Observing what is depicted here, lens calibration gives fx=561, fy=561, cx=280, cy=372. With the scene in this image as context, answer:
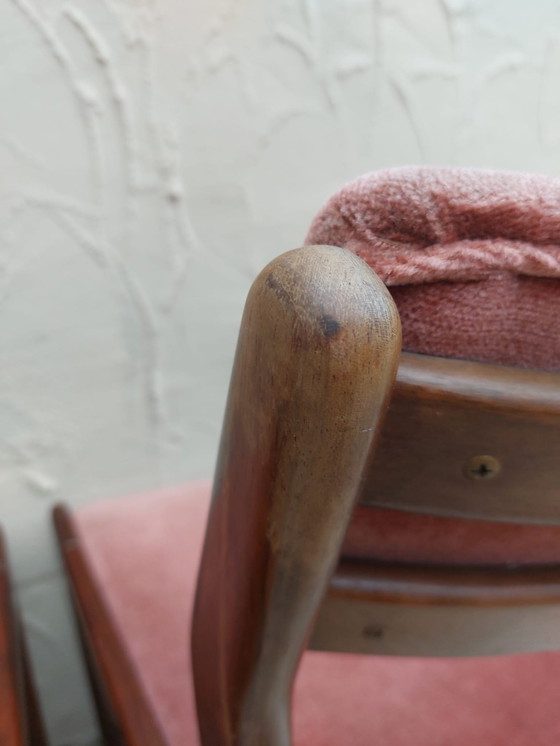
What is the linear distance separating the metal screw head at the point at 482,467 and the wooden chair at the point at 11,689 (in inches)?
16.3

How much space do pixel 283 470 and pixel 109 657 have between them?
1.35ft

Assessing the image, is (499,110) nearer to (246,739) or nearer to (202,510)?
(202,510)

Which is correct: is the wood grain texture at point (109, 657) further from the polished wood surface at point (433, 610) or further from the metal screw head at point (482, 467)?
the metal screw head at point (482, 467)

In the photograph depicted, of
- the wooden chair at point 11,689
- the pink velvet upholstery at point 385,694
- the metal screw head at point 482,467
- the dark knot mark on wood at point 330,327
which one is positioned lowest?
the wooden chair at point 11,689

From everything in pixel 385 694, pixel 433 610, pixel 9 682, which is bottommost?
pixel 9 682

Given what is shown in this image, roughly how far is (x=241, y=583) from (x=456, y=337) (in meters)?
0.14

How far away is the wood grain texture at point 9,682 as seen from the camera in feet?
1.42

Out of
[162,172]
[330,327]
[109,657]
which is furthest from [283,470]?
[162,172]

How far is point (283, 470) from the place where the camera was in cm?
19

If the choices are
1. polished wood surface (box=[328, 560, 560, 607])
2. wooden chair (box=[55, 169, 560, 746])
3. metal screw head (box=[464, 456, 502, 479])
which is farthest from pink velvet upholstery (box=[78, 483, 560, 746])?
metal screw head (box=[464, 456, 502, 479])

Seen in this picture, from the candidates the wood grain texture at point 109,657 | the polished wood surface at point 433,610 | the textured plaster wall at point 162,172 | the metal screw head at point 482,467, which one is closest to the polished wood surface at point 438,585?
the polished wood surface at point 433,610

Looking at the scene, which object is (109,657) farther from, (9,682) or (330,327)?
(330,327)

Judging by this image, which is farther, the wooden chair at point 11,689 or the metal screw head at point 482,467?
the wooden chair at point 11,689

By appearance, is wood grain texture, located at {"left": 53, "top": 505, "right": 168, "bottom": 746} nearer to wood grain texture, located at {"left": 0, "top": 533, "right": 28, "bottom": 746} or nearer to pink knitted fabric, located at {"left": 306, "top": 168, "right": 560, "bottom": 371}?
wood grain texture, located at {"left": 0, "top": 533, "right": 28, "bottom": 746}
